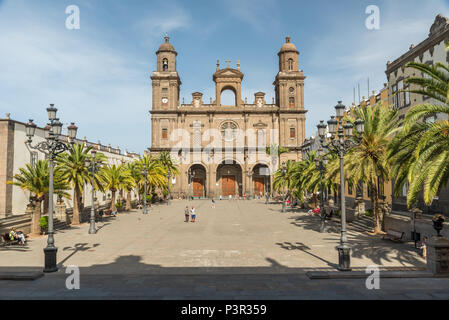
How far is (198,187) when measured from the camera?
6291 cm

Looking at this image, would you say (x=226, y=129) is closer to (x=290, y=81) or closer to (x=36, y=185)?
(x=290, y=81)

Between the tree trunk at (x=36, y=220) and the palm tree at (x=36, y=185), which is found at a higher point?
the palm tree at (x=36, y=185)

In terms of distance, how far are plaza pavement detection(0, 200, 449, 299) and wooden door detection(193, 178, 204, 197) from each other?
4037 centimetres

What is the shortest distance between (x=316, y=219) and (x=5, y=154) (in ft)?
89.7

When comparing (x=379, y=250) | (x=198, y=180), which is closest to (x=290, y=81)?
(x=198, y=180)

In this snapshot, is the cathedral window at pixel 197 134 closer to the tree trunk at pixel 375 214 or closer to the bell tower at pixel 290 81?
the bell tower at pixel 290 81

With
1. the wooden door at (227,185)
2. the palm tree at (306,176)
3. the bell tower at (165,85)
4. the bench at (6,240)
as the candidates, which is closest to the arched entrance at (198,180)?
the wooden door at (227,185)

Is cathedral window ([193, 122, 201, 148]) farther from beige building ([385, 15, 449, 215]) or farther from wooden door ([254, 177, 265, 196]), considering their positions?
beige building ([385, 15, 449, 215])

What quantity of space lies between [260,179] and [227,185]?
22.3ft

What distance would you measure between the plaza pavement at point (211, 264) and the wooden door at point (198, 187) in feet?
132

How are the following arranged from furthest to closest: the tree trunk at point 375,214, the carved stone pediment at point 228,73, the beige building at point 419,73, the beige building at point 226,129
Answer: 1. the carved stone pediment at point 228,73
2. the beige building at point 226,129
3. the tree trunk at point 375,214
4. the beige building at point 419,73

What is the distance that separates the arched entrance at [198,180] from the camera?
62641mm
